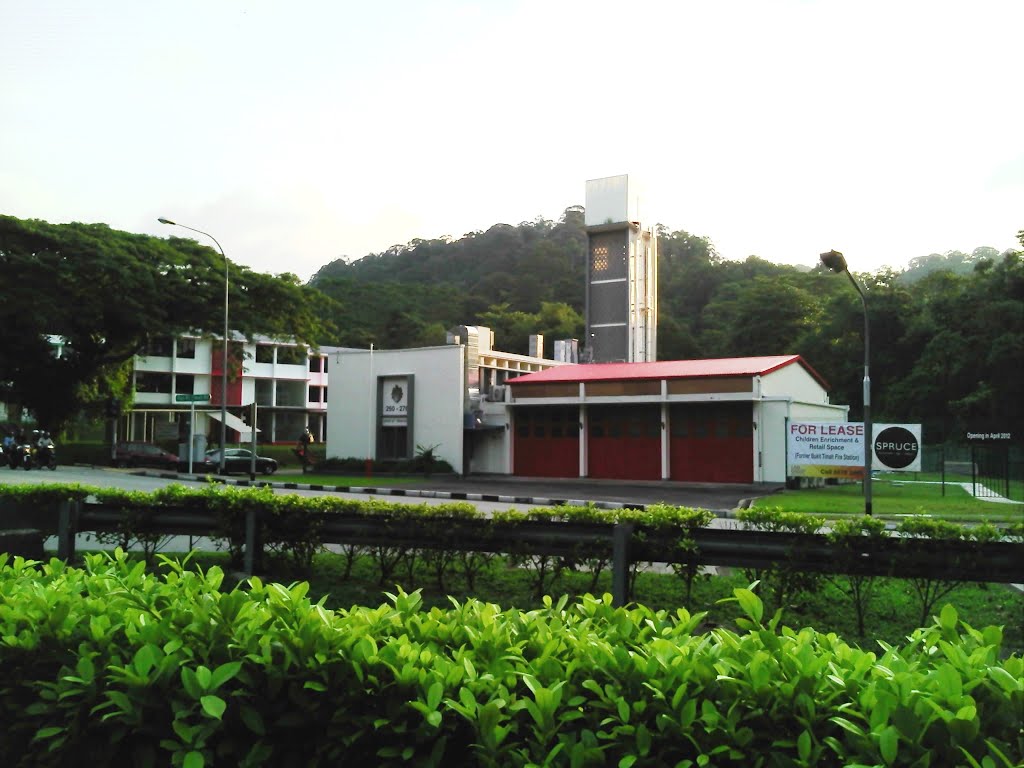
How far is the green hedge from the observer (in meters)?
2.12

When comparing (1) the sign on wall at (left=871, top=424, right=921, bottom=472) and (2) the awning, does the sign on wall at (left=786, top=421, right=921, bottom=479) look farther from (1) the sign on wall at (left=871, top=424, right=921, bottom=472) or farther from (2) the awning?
(2) the awning

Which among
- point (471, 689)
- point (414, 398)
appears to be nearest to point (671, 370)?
point (414, 398)

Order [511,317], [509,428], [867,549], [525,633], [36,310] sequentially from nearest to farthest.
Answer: [525,633], [867,549], [36,310], [509,428], [511,317]

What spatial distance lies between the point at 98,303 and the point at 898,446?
27.1m

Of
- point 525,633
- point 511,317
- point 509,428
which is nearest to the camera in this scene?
point 525,633

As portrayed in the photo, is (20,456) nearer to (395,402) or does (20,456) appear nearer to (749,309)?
(395,402)

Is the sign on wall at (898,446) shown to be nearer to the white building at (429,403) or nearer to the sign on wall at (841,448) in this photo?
the sign on wall at (841,448)

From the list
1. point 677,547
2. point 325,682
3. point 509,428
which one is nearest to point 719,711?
point 325,682

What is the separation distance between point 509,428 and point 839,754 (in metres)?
30.7

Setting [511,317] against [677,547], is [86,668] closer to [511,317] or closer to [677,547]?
[677,547]

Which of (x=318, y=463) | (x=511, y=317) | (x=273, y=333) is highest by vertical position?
(x=511, y=317)

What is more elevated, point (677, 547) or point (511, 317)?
point (511, 317)

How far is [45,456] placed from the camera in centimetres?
3206

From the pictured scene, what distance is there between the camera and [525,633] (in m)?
2.71
